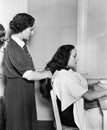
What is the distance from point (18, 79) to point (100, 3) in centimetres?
119

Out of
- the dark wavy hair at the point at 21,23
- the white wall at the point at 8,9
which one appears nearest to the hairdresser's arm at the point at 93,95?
the dark wavy hair at the point at 21,23

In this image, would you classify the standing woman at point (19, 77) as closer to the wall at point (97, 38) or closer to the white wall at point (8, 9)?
the white wall at point (8, 9)

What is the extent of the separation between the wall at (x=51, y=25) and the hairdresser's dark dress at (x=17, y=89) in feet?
2.24

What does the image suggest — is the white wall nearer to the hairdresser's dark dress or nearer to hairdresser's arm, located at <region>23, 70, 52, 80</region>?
the hairdresser's dark dress

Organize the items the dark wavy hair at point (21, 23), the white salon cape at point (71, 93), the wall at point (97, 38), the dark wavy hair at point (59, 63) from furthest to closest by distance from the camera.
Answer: the wall at point (97, 38), the dark wavy hair at point (21, 23), the dark wavy hair at point (59, 63), the white salon cape at point (71, 93)

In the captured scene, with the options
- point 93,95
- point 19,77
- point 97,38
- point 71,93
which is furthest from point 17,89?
point 97,38

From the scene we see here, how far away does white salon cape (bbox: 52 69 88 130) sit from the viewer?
7.38 ft

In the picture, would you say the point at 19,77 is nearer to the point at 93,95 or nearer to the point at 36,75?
the point at 36,75

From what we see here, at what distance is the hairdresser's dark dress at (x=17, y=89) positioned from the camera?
8.33 ft

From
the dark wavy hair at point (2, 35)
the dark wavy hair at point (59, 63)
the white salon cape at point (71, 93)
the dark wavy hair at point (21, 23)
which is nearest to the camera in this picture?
the white salon cape at point (71, 93)

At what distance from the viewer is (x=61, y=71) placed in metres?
2.41

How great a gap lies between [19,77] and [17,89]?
0.10 meters

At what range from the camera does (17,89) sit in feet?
8.52

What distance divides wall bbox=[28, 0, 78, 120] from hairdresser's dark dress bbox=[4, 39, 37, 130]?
68 centimetres
